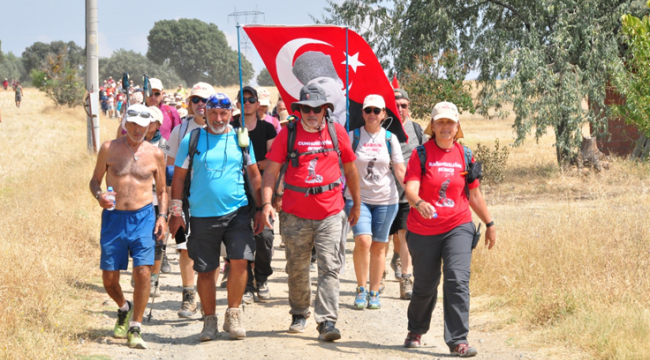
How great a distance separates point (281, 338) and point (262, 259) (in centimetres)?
154

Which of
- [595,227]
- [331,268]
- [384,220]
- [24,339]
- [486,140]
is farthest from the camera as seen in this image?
[486,140]

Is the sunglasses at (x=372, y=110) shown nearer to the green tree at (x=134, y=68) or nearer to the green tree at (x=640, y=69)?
the green tree at (x=640, y=69)

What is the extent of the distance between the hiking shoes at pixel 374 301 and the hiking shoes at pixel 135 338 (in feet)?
8.06

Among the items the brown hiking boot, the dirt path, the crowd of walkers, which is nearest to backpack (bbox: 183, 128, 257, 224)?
the crowd of walkers

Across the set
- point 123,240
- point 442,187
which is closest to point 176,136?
point 123,240

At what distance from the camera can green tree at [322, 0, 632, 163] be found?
1867 centimetres

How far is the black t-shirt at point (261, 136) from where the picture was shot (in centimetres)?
806

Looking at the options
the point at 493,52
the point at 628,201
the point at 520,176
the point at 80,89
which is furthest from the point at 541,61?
the point at 80,89

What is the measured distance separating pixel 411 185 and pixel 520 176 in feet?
48.4

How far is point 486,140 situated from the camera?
111 ft

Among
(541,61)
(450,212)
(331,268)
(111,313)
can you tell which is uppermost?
(541,61)

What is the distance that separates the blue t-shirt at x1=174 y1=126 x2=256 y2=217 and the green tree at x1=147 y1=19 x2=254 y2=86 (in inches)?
4383

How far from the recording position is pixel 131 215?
253 inches

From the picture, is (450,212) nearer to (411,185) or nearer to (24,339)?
(411,185)
